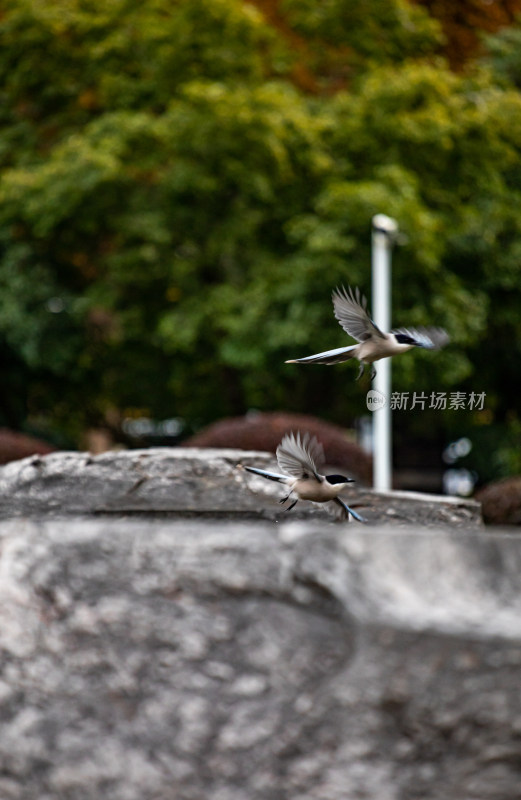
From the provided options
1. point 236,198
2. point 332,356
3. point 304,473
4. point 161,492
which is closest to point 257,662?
point 304,473

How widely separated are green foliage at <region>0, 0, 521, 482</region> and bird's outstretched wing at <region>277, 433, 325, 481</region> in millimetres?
10630

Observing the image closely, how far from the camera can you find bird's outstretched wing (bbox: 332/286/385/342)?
1.41 m

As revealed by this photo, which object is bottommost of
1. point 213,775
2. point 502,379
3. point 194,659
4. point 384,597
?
point 502,379

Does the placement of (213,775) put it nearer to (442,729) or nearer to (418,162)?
(442,729)

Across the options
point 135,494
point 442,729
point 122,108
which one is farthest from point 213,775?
point 122,108

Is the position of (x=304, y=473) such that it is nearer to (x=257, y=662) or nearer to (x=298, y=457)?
(x=298, y=457)

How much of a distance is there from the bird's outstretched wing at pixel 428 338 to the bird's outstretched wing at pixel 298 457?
9.1 inches

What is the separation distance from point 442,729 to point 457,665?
0.33 ft

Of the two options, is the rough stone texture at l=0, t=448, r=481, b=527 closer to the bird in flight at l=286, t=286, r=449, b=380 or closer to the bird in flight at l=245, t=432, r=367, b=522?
the bird in flight at l=245, t=432, r=367, b=522

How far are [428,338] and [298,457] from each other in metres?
0.29

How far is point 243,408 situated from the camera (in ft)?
51.2

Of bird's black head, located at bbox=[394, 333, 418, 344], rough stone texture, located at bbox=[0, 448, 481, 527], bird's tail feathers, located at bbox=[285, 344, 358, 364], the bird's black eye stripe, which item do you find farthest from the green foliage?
bird's tail feathers, located at bbox=[285, 344, 358, 364]

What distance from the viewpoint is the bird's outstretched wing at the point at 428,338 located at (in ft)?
4.39

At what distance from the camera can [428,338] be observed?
1414 mm
